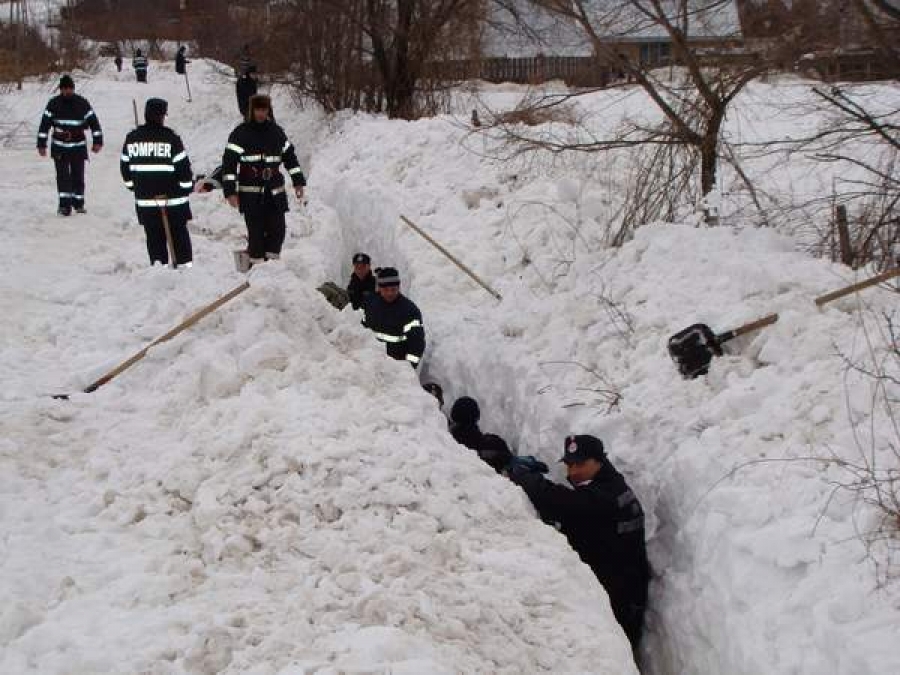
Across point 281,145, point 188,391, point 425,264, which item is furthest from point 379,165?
point 188,391

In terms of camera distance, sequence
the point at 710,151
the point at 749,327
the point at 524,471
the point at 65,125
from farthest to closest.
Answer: the point at 65,125 < the point at 710,151 < the point at 749,327 < the point at 524,471

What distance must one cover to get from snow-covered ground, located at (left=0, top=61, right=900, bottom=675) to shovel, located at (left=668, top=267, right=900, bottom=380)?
0.12 m

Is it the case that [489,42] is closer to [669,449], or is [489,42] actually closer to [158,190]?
[158,190]

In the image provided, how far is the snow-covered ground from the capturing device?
11.6ft

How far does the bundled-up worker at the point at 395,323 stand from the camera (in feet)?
24.7

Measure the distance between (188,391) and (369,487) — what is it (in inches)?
66.3

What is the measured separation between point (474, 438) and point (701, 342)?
74.8 inches

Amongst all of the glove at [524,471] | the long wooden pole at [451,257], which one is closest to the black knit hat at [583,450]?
the glove at [524,471]

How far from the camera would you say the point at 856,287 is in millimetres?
5340

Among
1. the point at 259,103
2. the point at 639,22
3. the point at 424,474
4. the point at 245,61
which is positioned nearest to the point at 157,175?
the point at 259,103

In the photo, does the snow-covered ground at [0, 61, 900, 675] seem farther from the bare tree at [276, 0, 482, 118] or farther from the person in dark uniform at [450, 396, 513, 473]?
the bare tree at [276, 0, 482, 118]

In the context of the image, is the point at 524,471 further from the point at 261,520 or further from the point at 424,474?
the point at 261,520

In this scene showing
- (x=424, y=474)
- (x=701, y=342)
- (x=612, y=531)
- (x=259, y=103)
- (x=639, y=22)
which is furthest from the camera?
(x=639, y=22)

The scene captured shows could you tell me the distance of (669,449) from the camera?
5.49m
